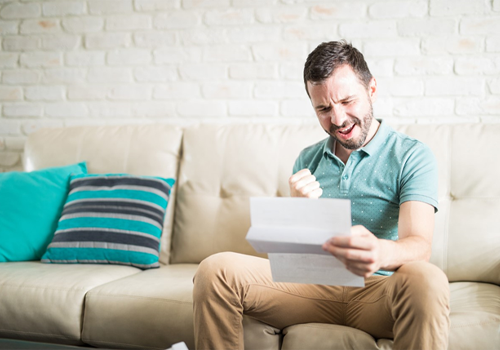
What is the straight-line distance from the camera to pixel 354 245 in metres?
0.93

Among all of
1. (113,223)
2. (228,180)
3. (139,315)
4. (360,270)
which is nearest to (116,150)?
(113,223)

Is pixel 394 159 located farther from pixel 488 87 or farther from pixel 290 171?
pixel 488 87

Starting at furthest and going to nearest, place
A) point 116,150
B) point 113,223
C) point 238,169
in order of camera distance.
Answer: point 116,150 → point 238,169 → point 113,223

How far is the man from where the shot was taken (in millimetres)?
984

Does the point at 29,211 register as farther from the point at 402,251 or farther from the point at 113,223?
the point at 402,251

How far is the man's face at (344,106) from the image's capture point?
135 cm

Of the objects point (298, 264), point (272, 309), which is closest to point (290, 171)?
point (272, 309)

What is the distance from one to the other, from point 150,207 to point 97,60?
1.08m

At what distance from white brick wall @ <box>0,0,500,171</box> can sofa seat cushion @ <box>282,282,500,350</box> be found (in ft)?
3.50

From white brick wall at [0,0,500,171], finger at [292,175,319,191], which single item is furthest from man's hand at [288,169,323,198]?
white brick wall at [0,0,500,171]

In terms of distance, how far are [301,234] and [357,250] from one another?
12 centimetres

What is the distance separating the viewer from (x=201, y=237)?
1.88 metres

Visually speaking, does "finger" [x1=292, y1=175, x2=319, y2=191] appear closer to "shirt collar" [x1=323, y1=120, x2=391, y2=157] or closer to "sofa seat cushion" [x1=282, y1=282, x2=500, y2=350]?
"shirt collar" [x1=323, y1=120, x2=391, y2=157]

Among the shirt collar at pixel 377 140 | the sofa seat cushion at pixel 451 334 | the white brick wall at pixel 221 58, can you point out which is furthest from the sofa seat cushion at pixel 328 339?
the white brick wall at pixel 221 58
